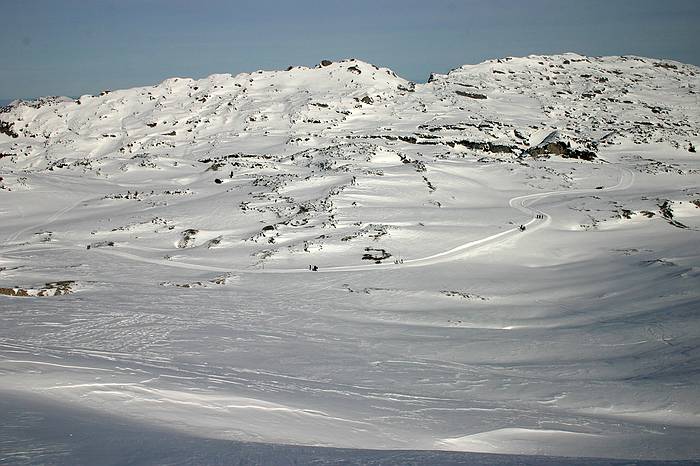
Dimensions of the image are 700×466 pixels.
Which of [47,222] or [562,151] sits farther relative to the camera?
[562,151]

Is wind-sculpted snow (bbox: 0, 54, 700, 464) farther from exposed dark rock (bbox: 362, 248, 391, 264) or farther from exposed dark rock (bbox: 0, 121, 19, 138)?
exposed dark rock (bbox: 0, 121, 19, 138)

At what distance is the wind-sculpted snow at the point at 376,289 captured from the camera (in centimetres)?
755

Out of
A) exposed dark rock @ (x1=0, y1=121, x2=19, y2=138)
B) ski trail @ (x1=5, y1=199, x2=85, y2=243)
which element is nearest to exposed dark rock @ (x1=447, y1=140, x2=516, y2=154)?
ski trail @ (x1=5, y1=199, x2=85, y2=243)

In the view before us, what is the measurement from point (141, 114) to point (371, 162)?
43.8 meters

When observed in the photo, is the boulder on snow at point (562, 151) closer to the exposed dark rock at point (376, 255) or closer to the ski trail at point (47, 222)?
the exposed dark rock at point (376, 255)

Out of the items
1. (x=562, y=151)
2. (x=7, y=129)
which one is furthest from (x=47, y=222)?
(x=7, y=129)

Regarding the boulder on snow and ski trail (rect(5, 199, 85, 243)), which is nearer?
ski trail (rect(5, 199, 85, 243))

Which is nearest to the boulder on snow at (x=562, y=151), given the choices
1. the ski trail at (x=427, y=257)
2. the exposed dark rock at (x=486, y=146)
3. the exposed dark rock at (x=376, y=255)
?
the exposed dark rock at (x=486, y=146)

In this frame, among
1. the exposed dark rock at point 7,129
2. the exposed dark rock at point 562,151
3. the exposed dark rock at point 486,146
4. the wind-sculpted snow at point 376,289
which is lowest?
the wind-sculpted snow at point 376,289

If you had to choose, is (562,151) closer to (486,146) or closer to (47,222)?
(486,146)

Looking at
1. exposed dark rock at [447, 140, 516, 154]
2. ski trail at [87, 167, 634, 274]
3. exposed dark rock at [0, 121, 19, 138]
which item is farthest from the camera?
exposed dark rock at [0, 121, 19, 138]

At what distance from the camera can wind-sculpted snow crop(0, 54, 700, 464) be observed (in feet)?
24.8

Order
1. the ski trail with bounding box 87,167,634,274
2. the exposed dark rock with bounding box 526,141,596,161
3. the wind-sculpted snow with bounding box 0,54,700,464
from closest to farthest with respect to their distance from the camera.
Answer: the wind-sculpted snow with bounding box 0,54,700,464 < the ski trail with bounding box 87,167,634,274 < the exposed dark rock with bounding box 526,141,596,161

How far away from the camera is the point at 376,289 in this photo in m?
17.7
